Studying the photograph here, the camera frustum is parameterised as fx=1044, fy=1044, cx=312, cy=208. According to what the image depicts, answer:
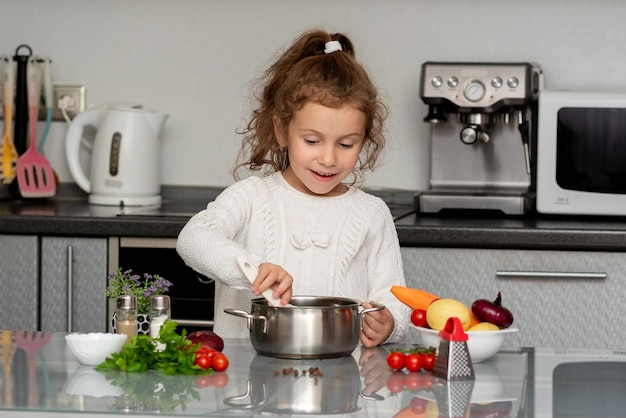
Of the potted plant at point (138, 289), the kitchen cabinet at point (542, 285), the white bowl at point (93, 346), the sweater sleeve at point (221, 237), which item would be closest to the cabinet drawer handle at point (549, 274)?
the kitchen cabinet at point (542, 285)

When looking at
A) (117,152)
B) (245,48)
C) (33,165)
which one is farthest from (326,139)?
(33,165)

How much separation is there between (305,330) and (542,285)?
1.20 metres

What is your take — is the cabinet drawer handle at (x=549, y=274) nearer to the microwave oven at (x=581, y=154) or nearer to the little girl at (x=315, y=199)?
the microwave oven at (x=581, y=154)

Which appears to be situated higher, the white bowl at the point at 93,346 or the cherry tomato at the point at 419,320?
the cherry tomato at the point at 419,320

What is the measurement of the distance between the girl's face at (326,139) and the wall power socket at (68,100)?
5.02 ft

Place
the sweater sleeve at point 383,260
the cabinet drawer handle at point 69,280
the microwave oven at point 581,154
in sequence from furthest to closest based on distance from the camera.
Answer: the microwave oven at point 581,154 < the cabinet drawer handle at point 69,280 < the sweater sleeve at point 383,260

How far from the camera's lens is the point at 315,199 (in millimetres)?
1874

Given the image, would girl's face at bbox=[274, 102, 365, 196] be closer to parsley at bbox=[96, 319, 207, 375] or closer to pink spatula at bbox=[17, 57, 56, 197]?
parsley at bbox=[96, 319, 207, 375]

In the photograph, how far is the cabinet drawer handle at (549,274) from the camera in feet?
7.80

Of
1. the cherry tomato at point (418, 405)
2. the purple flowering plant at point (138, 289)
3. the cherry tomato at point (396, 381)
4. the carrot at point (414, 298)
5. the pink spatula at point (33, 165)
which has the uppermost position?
the pink spatula at point (33, 165)

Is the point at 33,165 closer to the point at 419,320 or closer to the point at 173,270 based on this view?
the point at 173,270

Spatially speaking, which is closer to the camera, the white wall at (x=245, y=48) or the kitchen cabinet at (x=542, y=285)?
the kitchen cabinet at (x=542, y=285)

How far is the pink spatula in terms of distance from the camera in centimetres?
300

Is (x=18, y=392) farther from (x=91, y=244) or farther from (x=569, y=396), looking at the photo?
(x=91, y=244)
